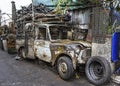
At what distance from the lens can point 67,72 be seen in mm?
7238

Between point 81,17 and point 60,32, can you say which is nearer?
point 60,32

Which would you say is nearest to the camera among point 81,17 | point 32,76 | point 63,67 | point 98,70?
point 98,70

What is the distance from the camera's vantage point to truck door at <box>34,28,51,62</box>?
835 centimetres

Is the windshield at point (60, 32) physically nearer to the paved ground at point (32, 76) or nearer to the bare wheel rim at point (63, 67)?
the paved ground at point (32, 76)

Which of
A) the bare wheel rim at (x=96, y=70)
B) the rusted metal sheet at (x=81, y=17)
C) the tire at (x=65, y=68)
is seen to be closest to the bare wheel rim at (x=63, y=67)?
the tire at (x=65, y=68)

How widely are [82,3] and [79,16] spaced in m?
1.44

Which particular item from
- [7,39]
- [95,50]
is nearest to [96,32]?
[95,50]

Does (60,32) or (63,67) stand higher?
(60,32)

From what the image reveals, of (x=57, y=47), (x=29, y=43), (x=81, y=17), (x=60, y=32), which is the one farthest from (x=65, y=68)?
(x=81, y=17)

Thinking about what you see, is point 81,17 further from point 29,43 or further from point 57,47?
point 57,47

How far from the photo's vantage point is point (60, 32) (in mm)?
9188

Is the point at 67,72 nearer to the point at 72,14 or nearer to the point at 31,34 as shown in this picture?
the point at 31,34

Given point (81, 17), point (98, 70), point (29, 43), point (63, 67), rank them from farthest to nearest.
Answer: point (81, 17), point (29, 43), point (63, 67), point (98, 70)

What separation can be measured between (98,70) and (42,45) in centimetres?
274
